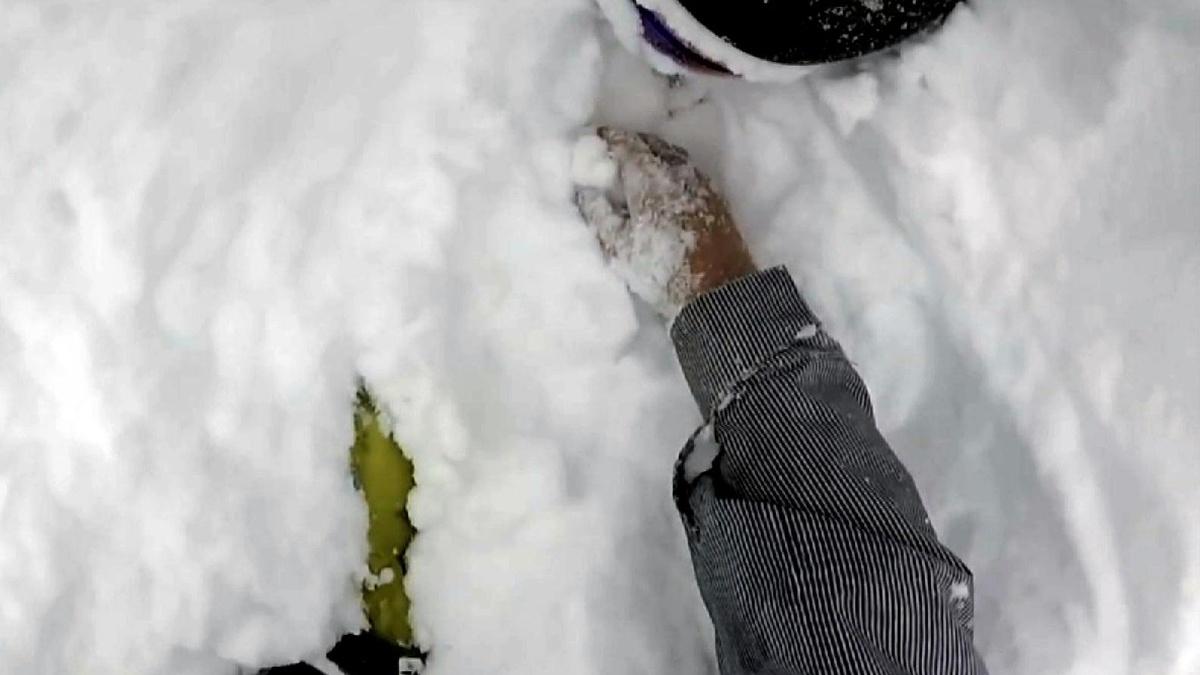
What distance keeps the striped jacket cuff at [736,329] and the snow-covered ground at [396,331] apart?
0.06m

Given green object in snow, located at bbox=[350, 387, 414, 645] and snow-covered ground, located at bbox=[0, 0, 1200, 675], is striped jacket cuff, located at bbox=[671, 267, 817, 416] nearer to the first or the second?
snow-covered ground, located at bbox=[0, 0, 1200, 675]

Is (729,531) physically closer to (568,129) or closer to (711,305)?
(711,305)

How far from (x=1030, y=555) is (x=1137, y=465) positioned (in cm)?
8

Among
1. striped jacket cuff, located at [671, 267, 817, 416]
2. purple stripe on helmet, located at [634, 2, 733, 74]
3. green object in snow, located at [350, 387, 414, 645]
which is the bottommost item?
green object in snow, located at [350, 387, 414, 645]

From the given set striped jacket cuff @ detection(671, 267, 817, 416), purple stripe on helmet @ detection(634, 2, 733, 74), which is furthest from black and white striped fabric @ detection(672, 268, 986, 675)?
purple stripe on helmet @ detection(634, 2, 733, 74)

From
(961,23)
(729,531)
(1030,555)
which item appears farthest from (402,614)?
(961,23)

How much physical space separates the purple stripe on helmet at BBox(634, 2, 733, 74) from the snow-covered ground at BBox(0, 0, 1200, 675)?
79mm

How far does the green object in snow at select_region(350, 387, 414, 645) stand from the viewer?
2.63ft

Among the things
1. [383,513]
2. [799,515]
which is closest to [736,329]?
[799,515]

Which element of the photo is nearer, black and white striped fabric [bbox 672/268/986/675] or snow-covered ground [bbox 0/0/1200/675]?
black and white striped fabric [bbox 672/268/986/675]

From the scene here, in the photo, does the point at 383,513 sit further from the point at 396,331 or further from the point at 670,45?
the point at 670,45

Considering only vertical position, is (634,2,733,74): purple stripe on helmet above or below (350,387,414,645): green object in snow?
above

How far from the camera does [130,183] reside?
0.79 m

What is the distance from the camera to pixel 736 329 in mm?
734
